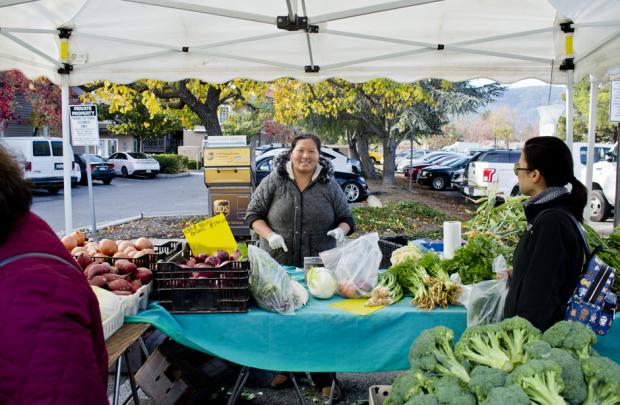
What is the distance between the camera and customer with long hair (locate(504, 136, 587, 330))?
2539 mm

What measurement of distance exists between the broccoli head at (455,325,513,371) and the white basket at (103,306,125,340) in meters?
1.66

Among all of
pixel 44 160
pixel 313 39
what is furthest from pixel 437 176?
pixel 313 39

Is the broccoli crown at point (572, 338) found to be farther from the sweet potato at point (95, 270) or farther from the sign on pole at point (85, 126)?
the sign on pole at point (85, 126)

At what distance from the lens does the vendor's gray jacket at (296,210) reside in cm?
439

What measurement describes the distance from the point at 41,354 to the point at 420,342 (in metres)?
1.31

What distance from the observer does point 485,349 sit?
1934 mm

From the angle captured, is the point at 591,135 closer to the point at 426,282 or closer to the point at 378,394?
the point at 426,282

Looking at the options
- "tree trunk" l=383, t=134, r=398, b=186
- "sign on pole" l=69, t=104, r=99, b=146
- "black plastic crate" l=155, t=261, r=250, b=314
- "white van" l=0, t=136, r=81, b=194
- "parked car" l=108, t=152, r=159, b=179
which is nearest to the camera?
"black plastic crate" l=155, t=261, r=250, b=314

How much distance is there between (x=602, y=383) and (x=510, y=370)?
0.88 ft

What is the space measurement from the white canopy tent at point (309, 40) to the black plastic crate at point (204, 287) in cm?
212

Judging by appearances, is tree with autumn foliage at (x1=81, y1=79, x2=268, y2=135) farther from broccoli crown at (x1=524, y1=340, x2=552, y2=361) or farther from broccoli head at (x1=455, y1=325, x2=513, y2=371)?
broccoli crown at (x1=524, y1=340, x2=552, y2=361)

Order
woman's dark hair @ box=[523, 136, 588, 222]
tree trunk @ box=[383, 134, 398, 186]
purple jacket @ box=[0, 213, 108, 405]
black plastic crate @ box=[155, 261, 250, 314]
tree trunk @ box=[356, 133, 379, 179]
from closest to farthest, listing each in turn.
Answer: purple jacket @ box=[0, 213, 108, 405] → woman's dark hair @ box=[523, 136, 588, 222] → black plastic crate @ box=[155, 261, 250, 314] → tree trunk @ box=[383, 134, 398, 186] → tree trunk @ box=[356, 133, 379, 179]

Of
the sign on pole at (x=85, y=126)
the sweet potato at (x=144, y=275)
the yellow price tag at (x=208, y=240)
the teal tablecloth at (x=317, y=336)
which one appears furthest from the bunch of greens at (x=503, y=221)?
the sign on pole at (x=85, y=126)

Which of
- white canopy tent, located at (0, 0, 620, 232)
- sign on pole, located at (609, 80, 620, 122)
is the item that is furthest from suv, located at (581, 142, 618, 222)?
white canopy tent, located at (0, 0, 620, 232)
